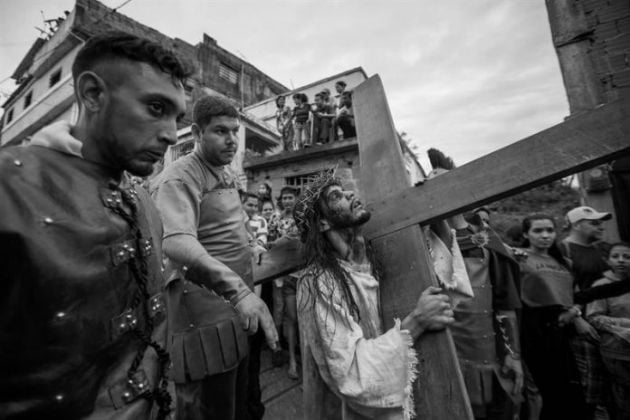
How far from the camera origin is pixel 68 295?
83cm

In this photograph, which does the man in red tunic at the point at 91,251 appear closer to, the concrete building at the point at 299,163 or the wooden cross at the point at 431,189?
the wooden cross at the point at 431,189

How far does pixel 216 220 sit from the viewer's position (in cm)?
183

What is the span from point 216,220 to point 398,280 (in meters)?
1.13

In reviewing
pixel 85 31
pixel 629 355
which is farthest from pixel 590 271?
pixel 85 31

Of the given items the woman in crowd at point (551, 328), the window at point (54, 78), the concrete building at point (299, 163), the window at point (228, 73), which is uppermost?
the window at point (228, 73)

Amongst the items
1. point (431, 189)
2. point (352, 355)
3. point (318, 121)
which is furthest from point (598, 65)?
point (318, 121)

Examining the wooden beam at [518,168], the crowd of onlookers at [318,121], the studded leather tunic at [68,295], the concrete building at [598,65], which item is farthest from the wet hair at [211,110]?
the crowd of onlookers at [318,121]

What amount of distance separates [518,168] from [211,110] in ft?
5.60

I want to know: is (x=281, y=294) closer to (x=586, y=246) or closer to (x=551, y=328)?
(x=551, y=328)

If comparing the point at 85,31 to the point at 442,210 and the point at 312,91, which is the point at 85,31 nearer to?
the point at 312,91

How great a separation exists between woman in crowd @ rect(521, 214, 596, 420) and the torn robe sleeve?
2.77 m

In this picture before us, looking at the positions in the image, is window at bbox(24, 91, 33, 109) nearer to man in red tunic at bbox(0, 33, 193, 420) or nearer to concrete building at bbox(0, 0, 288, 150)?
concrete building at bbox(0, 0, 288, 150)

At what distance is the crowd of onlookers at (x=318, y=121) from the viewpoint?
11367 mm

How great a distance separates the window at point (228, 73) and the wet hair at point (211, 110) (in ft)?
68.4
